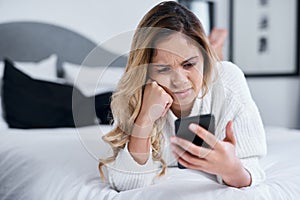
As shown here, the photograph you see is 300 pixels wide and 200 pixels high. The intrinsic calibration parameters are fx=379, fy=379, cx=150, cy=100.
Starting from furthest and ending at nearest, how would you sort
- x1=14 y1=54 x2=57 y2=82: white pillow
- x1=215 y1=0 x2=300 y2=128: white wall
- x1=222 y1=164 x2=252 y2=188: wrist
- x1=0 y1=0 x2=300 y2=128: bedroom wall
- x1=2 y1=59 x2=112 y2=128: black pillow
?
x1=215 y1=0 x2=300 y2=128: white wall, x1=0 y1=0 x2=300 y2=128: bedroom wall, x1=14 y1=54 x2=57 y2=82: white pillow, x1=2 y1=59 x2=112 y2=128: black pillow, x1=222 y1=164 x2=252 y2=188: wrist

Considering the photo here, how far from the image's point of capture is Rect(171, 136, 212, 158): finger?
0.62 metres

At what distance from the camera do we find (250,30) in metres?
2.85

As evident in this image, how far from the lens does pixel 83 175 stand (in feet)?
3.03

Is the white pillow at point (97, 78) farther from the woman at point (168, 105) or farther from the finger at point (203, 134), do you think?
the finger at point (203, 134)

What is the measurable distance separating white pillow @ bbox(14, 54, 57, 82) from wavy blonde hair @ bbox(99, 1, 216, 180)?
1.17 meters

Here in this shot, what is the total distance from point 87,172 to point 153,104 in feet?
1.17

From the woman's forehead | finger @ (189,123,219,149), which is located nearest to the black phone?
finger @ (189,123,219,149)

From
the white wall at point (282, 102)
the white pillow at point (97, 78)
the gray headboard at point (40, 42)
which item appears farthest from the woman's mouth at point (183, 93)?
the white wall at point (282, 102)

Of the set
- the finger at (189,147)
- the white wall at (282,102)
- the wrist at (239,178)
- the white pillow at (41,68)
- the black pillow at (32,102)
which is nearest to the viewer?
the finger at (189,147)

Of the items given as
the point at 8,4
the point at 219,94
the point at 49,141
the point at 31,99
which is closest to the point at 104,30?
the point at 8,4

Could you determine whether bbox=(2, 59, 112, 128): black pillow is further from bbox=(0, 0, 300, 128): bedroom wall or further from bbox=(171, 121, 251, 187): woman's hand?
bbox=(171, 121, 251, 187): woman's hand

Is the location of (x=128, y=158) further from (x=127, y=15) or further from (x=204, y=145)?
(x=127, y=15)

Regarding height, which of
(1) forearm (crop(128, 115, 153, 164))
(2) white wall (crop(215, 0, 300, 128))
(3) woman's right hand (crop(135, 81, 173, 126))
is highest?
(3) woman's right hand (crop(135, 81, 173, 126))

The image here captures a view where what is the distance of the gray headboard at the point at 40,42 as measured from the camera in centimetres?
189
